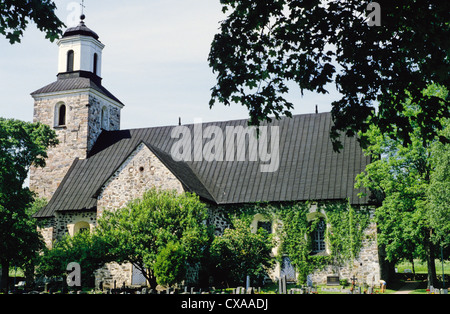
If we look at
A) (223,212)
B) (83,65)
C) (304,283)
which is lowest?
(304,283)

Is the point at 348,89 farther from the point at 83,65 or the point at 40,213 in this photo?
the point at 83,65

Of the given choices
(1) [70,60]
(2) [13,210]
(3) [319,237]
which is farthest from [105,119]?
(3) [319,237]

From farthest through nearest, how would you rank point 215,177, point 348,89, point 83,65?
point 83,65 < point 215,177 < point 348,89

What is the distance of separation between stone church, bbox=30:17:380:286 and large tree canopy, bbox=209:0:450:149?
52.9 ft

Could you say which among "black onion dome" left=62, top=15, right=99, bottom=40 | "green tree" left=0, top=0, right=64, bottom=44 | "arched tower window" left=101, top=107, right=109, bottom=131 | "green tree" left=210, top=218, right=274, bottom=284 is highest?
"black onion dome" left=62, top=15, right=99, bottom=40

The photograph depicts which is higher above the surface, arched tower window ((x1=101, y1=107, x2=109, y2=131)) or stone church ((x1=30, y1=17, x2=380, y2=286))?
arched tower window ((x1=101, y1=107, x2=109, y2=131))

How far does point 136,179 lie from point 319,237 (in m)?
10.3

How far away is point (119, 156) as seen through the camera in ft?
99.9

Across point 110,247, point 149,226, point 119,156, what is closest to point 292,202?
point 149,226

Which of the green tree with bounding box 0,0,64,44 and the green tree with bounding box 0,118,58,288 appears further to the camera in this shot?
the green tree with bounding box 0,118,58,288

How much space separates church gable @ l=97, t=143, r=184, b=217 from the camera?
23.5 m

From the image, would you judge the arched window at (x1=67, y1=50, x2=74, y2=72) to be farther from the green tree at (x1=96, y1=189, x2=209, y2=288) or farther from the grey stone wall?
the green tree at (x1=96, y1=189, x2=209, y2=288)

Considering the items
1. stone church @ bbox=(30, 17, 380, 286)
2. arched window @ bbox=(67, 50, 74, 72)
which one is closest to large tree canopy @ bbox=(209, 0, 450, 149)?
stone church @ bbox=(30, 17, 380, 286)
